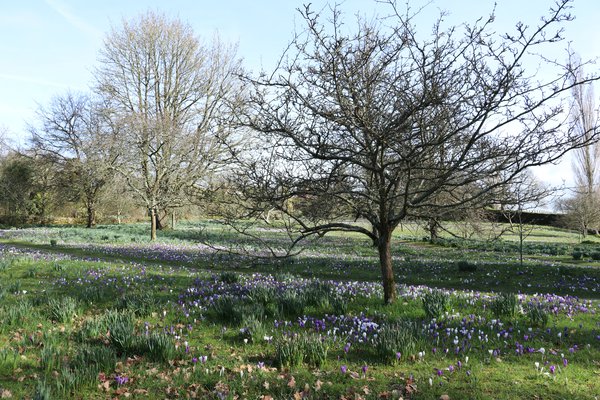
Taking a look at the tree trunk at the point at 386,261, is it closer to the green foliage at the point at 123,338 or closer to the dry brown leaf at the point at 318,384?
the dry brown leaf at the point at 318,384

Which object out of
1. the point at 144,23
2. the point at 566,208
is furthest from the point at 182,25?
the point at 566,208

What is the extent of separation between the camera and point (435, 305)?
18.5ft

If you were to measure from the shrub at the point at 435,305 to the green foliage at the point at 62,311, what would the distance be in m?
5.03

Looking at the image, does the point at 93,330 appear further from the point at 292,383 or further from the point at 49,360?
the point at 292,383

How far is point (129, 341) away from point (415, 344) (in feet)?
10.2

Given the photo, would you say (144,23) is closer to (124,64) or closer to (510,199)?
(124,64)

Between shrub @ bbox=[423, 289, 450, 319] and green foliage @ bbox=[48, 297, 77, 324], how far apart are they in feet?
16.5

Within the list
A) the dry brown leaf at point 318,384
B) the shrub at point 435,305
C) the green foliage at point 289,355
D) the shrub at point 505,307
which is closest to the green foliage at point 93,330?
the green foliage at point 289,355

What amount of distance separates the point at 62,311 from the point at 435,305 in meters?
5.23

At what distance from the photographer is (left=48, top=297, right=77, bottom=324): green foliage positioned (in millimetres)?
5562

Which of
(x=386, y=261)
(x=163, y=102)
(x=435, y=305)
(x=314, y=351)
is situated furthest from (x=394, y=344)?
(x=163, y=102)

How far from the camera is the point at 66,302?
18.9 feet

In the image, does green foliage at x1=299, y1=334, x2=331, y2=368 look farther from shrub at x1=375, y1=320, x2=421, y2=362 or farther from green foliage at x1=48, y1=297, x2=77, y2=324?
green foliage at x1=48, y1=297, x2=77, y2=324

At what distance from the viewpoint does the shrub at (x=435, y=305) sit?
559 centimetres
